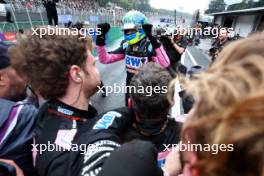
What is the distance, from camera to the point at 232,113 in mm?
527

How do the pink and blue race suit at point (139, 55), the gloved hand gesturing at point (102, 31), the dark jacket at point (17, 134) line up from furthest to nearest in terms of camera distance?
the pink and blue race suit at point (139, 55) < the gloved hand gesturing at point (102, 31) < the dark jacket at point (17, 134)

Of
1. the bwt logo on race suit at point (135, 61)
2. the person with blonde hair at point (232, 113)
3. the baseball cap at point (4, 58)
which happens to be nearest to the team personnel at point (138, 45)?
the bwt logo on race suit at point (135, 61)

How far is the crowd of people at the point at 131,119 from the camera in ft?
1.77

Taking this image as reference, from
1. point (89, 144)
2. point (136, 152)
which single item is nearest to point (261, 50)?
point (136, 152)

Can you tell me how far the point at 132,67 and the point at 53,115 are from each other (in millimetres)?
2371

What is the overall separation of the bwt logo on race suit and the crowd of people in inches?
72.1

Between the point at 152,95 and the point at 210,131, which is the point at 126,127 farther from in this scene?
the point at 210,131

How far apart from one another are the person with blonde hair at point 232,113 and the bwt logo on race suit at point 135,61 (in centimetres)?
291

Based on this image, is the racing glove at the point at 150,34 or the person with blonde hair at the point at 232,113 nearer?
the person with blonde hair at the point at 232,113

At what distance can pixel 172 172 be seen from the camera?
1.04 metres

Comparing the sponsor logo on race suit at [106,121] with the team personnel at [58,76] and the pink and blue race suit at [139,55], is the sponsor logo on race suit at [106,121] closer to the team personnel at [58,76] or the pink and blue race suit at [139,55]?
the team personnel at [58,76]

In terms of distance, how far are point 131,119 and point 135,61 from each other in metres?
2.20

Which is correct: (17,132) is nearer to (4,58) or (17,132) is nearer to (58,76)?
(58,76)

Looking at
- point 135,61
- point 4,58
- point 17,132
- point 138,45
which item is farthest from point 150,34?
point 17,132
